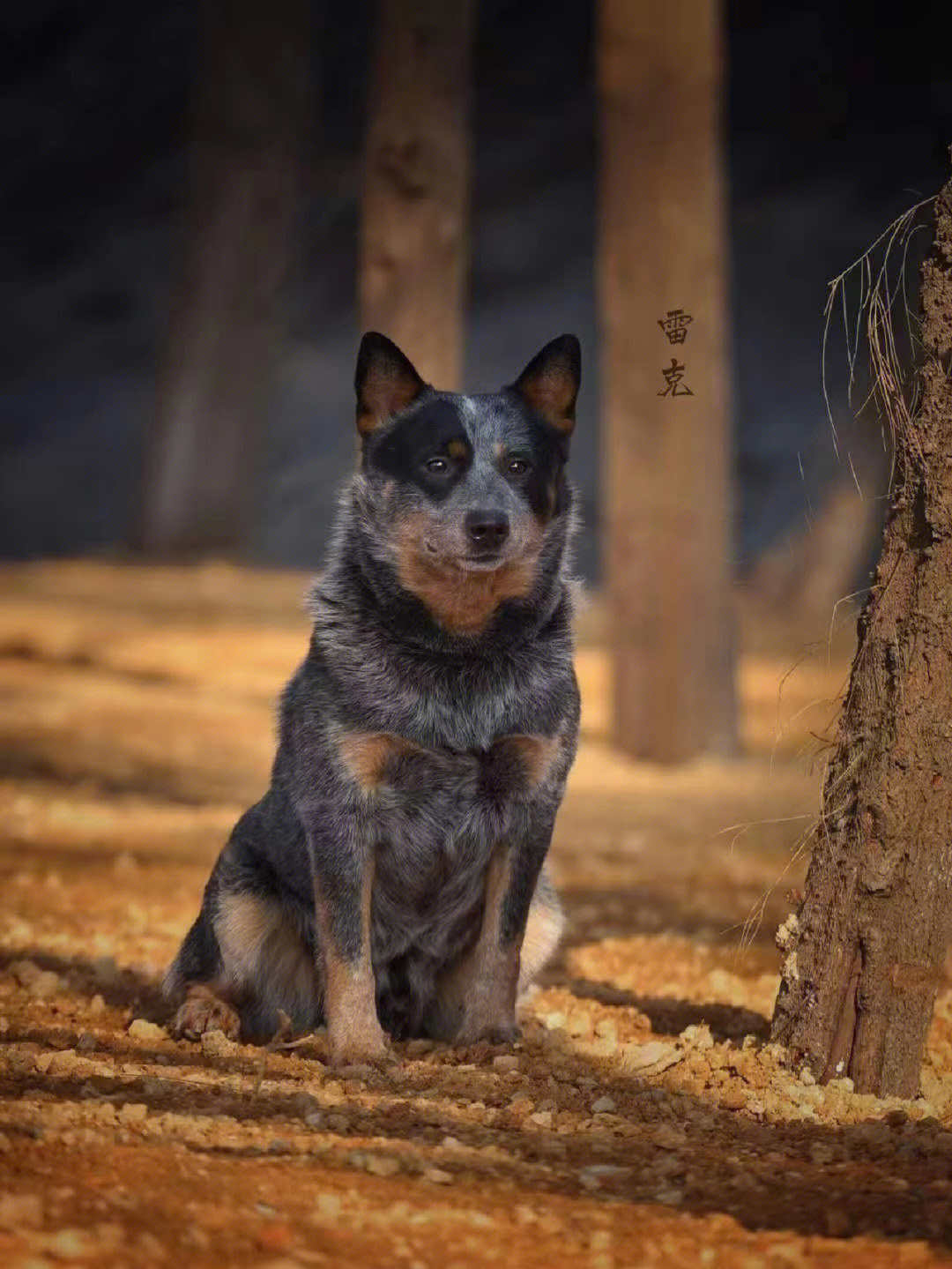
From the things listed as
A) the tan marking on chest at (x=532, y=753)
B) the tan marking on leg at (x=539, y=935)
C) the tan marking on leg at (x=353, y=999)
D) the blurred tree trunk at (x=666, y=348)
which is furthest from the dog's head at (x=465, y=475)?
the blurred tree trunk at (x=666, y=348)

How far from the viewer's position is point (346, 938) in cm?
384

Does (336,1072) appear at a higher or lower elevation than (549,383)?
lower

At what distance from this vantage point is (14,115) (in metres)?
14.9

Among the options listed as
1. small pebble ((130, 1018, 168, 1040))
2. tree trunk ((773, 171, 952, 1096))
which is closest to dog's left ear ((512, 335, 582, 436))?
tree trunk ((773, 171, 952, 1096))

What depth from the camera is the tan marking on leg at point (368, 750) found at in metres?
3.85

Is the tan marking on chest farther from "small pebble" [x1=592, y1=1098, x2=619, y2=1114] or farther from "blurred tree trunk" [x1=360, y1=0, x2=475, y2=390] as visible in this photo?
"blurred tree trunk" [x1=360, y1=0, x2=475, y2=390]

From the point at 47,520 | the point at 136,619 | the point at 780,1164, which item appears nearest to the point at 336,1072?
the point at 780,1164

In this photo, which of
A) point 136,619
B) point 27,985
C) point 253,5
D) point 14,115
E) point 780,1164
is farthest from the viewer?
point 14,115

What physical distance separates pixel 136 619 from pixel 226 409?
3.58m

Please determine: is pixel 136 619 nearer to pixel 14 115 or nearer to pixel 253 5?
pixel 253 5

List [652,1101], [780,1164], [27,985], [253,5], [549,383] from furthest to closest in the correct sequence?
[253,5] → [27,985] → [549,383] → [652,1101] → [780,1164]

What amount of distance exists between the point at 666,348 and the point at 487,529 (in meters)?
5.01

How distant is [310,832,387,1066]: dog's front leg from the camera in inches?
150

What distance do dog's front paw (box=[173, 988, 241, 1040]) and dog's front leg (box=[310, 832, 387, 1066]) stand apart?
1.11 feet
